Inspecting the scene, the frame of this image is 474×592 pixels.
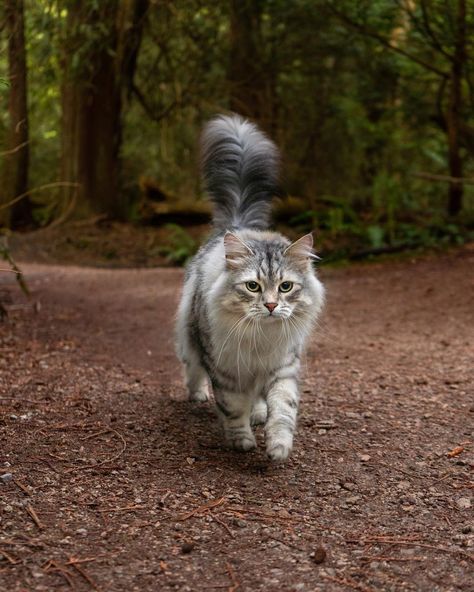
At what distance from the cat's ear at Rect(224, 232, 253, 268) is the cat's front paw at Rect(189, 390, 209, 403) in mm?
1339

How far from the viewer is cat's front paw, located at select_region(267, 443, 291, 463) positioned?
154 inches

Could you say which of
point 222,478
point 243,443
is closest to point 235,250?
point 243,443

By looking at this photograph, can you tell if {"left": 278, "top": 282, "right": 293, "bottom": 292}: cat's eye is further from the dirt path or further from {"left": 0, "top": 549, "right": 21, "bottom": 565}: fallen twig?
{"left": 0, "top": 549, "right": 21, "bottom": 565}: fallen twig

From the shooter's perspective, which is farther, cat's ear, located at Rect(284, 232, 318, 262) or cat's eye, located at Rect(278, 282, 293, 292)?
cat's ear, located at Rect(284, 232, 318, 262)

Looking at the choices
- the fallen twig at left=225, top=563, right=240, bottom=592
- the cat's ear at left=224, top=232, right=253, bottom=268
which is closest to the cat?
the cat's ear at left=224, top=232, right=253, bottom=268

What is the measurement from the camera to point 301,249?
4324 millimetres

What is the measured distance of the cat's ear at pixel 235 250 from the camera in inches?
165

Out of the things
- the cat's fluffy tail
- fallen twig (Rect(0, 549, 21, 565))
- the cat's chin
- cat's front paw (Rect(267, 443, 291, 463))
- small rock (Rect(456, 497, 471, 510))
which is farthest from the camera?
the cat's fluffy tail

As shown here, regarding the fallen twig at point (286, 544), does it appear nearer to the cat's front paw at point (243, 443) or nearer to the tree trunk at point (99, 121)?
the cat's front paw at point (243, 443)

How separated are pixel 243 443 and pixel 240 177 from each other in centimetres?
187

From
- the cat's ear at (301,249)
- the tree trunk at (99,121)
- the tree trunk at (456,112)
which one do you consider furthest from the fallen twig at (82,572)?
the tree trunk at (99,121)

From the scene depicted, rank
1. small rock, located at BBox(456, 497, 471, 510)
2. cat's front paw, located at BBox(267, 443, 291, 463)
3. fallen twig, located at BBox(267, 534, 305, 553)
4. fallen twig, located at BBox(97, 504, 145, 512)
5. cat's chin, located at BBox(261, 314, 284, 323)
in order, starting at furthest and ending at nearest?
cat's chin, located at BBox(261, 314, 284, 323)
cat's front paw, located at BBox(267, 443, 291, 463)
small rock, located at BBox(456, 497, 471, 510)
fallen twig, located at BBox(97, 504, 145, 512)
fallen twig, located at BBox(267, 534, 305, 553)

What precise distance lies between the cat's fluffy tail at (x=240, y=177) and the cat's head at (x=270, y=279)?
0.81m

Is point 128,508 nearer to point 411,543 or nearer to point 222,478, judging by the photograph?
point 222,478
